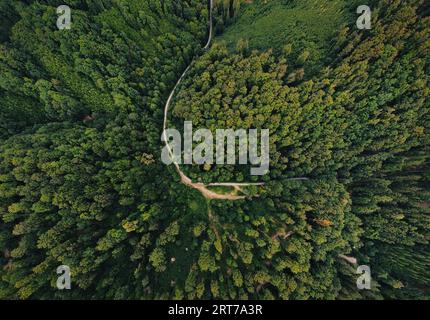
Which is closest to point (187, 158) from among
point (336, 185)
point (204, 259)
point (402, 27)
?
point (204, 259)

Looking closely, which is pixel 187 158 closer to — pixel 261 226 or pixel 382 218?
pixel 261 226

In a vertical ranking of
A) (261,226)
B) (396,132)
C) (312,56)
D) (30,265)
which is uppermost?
(312,56)
